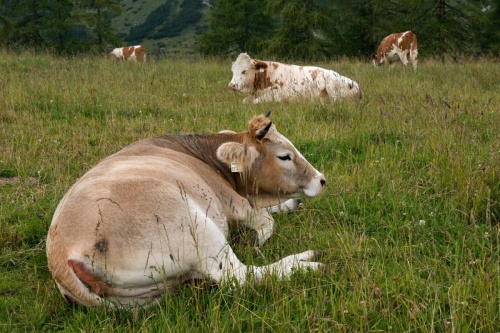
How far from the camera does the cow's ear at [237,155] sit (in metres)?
4.79

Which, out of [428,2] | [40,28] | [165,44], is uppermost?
[428,2]

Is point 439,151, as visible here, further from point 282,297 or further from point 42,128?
point 42,128

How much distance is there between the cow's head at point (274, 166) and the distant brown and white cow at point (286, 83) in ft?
19.6

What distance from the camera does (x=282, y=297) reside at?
3068 millimetres

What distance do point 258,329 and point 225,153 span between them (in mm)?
2343

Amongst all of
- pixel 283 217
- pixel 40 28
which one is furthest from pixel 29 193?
pixel 40 28

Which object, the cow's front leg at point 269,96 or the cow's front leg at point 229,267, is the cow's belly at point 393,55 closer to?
the cow's front leg at point 269,96

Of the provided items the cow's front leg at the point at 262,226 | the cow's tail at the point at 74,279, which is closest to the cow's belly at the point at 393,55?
the cow's front leg at the point at 262,226

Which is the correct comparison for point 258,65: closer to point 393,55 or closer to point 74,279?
→ point 74,279

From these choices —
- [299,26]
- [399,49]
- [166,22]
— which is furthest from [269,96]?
[166,22]

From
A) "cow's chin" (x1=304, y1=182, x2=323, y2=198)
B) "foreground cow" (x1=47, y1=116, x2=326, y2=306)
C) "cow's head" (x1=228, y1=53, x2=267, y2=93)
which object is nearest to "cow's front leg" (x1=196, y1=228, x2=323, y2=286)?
"foreground cow" (x1=47, y1=116, x2=326, y2=306)

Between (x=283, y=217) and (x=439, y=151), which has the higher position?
(x=439, y=151)

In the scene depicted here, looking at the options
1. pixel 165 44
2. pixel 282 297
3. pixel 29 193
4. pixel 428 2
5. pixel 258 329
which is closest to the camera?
pixel 258 329

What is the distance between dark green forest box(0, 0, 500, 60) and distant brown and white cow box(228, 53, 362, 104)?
14711 mm
